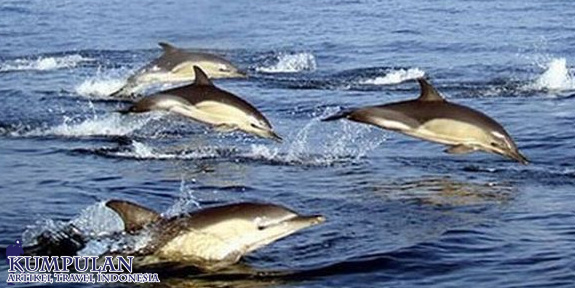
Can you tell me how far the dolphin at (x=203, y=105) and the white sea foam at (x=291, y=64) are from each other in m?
12.5

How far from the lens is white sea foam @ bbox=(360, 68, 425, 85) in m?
26.5

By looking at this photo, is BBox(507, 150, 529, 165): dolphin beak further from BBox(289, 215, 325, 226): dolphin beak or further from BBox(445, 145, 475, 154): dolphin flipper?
BBox(289, 215, 325, 226): dolphin beak

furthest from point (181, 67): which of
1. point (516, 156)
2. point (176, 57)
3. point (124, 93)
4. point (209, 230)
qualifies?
point (209, 230)

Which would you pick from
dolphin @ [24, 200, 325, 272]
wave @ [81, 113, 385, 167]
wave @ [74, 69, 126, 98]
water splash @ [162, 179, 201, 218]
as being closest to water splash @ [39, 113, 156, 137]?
wave @ [81, 113, 385, 167]

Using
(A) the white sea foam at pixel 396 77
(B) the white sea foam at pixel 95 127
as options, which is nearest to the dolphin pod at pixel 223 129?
(B) the white sea foam at pixel 95 127

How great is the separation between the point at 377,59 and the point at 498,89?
616 cm

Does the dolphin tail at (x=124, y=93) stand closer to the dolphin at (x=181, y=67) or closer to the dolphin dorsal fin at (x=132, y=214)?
the dolphin at (x=181, y=67)

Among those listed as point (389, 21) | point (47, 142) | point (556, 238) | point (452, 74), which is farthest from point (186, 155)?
point (389, 21)

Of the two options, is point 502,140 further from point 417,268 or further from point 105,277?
point 105,277

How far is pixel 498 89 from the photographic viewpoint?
24.9m

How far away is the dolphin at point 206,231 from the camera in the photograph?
10.9m

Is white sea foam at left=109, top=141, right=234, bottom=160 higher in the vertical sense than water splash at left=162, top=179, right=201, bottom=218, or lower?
higher

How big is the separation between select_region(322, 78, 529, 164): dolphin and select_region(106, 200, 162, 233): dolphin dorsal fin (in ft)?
14.9

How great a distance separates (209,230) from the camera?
10.9 m
